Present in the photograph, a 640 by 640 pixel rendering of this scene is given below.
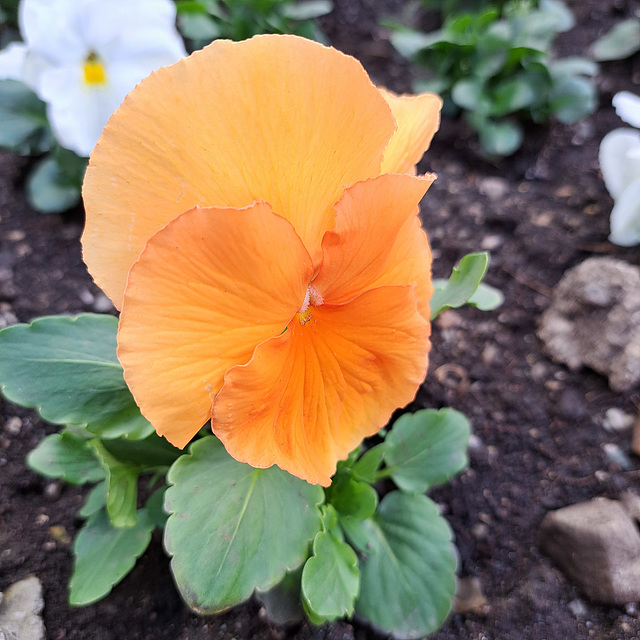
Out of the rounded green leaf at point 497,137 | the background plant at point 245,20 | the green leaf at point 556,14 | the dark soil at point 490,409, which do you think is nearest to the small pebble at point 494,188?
the dark soil at point 490,409

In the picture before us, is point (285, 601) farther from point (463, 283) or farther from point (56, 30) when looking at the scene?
point (56, 30)

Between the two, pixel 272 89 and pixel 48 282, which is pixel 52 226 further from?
pixel 272 89

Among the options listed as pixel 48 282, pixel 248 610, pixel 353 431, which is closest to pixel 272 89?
pixel 353 431

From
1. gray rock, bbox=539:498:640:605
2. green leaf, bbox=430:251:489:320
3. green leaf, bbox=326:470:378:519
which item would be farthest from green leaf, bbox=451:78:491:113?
green leaf, bbox=326:470:378:519

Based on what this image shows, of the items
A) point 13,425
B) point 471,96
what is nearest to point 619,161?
point 471,96

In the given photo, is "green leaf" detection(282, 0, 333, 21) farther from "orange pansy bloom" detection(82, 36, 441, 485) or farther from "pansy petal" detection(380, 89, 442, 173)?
"orange pansy bloom" detection(82, 36, 441, 485)

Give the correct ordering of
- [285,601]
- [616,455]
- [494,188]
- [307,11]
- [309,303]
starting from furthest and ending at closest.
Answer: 1. [307,11]
2. [494,188]
3. [616,455]
4. [285,601]
5. [309,303]
